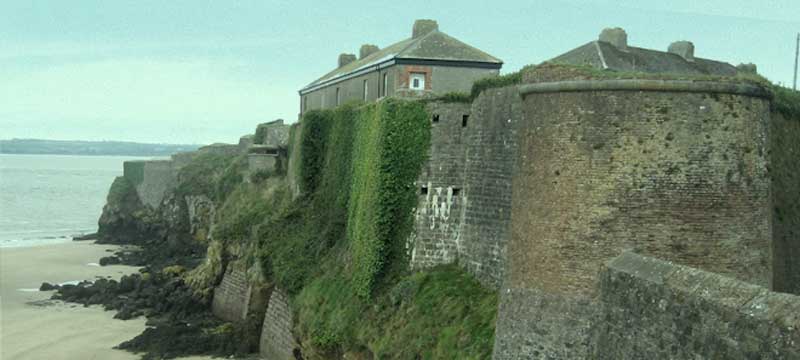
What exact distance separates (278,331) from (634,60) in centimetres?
1533

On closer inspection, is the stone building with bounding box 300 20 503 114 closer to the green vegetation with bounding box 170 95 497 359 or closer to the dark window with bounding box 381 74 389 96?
the dark window with bounding box 381 74 389 96

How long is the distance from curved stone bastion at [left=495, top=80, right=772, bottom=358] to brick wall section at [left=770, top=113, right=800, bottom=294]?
3.68m

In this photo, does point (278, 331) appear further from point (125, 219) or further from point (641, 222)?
point (125, 219)

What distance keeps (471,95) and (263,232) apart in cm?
1329

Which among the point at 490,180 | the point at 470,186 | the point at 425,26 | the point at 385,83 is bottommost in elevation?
the point at 470,186

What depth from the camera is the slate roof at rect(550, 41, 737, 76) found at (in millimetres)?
20656

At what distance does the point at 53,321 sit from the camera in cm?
3438

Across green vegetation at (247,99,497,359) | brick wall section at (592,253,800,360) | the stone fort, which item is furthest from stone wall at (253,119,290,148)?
brick wall section at (592,253,800,360)

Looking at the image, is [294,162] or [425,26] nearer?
[425,26]

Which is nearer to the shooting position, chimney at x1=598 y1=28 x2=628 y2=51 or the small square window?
chimney at x1=598 y1=28 x2=628 y2=51


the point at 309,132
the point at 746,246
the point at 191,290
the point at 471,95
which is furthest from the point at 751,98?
the point at 191,290

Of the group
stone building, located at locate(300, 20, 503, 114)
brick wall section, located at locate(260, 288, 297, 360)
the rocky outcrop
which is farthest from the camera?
the rocky outcrop

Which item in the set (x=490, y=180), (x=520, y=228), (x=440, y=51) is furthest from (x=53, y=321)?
(x=520, y=228)

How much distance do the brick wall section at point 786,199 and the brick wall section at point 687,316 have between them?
6.77 metres
